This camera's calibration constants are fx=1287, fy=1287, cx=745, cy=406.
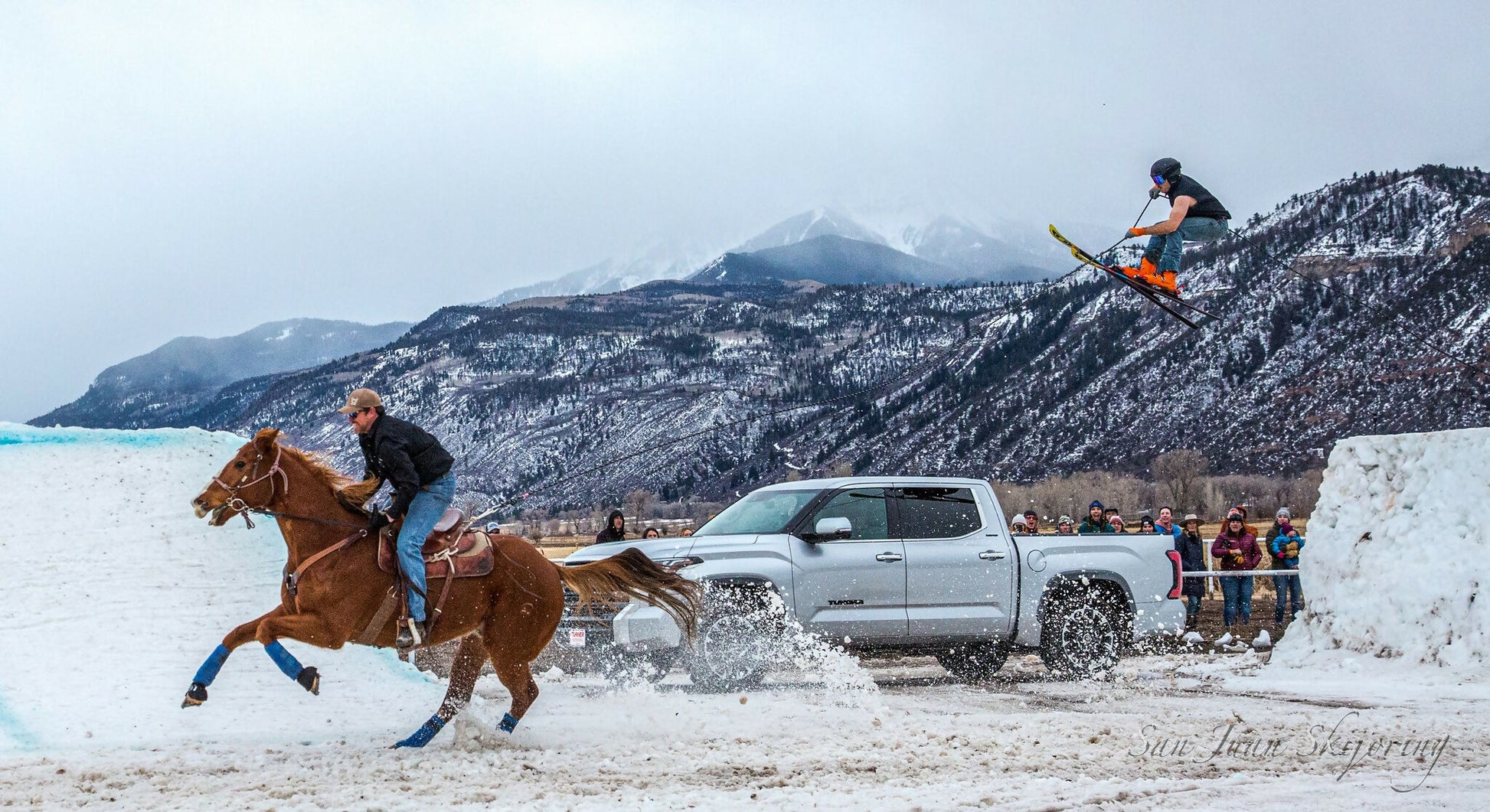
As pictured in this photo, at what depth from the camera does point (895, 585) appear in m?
11.9

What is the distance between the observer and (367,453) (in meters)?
8.66

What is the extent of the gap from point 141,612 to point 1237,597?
44.2 ft

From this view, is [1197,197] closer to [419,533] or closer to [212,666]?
[419,533]

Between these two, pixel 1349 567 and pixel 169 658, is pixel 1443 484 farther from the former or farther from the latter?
pixel 169 658

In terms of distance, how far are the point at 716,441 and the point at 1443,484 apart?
17899 cm

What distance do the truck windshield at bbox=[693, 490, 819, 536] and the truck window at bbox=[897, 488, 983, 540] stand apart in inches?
36.3

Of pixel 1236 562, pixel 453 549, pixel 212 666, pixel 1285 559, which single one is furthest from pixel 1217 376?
pixel 212 666

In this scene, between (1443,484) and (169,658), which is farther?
(1443,484)

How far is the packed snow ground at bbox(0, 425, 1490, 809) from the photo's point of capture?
275 inches

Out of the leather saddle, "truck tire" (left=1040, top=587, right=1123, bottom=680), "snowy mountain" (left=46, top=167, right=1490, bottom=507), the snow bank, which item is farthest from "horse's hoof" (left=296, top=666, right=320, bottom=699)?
"snowy mountain" (left=46, top=167, right=1490, bottom=507)

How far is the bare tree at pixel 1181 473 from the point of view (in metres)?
95.2

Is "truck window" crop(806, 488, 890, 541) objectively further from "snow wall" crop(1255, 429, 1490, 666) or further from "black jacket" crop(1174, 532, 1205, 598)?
"black jacket" crop(1174, 532, 1205, 598)

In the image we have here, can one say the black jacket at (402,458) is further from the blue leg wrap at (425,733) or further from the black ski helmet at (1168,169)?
the black ski helmet at (1168,169)

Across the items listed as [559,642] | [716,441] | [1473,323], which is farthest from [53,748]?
[716,441]
